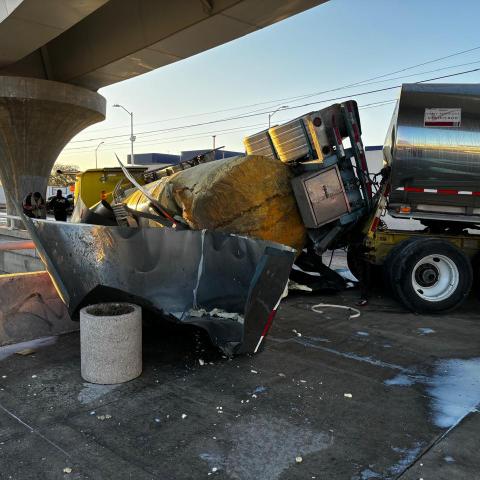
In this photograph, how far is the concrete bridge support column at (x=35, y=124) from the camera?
→ 64.1ft

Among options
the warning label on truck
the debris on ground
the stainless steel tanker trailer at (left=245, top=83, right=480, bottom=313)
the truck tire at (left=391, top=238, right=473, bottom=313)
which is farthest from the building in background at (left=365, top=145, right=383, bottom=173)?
the debris on ground

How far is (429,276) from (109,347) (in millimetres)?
5025

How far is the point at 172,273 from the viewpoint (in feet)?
14.9

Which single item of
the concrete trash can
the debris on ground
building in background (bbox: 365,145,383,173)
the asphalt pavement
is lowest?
the debris on ground

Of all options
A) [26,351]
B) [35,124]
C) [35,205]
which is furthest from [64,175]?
[26,351]

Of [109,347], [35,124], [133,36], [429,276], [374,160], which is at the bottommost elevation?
[109,347]

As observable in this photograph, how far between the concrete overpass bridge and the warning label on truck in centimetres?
613

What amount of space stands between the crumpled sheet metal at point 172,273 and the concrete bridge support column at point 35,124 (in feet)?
57.3

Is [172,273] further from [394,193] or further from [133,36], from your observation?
[133,36]

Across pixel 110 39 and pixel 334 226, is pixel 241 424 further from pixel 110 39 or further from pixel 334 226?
pixel 110 39

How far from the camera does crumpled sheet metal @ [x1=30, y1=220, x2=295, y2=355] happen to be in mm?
4414

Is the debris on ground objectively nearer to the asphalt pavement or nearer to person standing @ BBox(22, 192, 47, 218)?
the asphalt pavement

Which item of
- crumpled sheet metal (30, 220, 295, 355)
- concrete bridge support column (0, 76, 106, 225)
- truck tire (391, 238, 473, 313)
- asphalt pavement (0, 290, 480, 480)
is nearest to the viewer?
asphalt pavement (0, 290, 480, 480)

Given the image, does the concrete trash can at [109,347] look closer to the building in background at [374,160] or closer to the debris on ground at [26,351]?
the debris on ground at [26,351]
